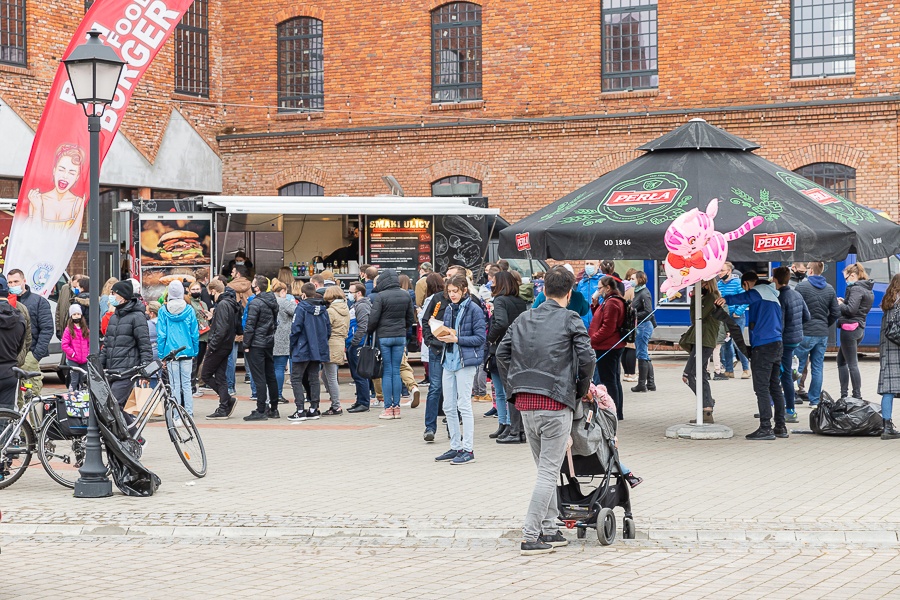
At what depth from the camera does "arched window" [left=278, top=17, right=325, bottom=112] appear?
29.1m

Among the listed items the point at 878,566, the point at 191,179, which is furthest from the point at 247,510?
the point at 191,179

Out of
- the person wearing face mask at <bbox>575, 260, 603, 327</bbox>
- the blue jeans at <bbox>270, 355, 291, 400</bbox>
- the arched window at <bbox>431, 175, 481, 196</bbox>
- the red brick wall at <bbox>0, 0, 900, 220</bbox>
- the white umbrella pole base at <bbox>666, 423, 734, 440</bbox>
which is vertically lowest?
the white umbrella pole base at <bbox>666, 423, 734, 440</bbox>

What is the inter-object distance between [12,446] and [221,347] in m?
4.71

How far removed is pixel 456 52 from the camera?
2770 cm

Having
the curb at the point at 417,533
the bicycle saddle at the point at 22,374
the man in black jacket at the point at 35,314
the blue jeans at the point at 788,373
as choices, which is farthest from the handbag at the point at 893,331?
the man in black jacket at the point at 35,314

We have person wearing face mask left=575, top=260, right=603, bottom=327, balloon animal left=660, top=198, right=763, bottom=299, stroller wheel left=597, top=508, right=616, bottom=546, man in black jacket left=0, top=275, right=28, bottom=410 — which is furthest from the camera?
person wearing face mask left=575, top=260, right=603, bottom=327

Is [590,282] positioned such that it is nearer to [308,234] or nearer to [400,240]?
[400,240]

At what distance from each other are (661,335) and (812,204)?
10799 mm

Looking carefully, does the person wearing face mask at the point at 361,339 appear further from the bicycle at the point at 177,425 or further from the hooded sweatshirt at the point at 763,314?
the hooded sweatshirt at the point at 763,314

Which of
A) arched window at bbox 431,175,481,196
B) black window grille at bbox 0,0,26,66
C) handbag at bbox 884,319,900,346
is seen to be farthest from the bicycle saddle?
arched window at bbox 431,175,481,196

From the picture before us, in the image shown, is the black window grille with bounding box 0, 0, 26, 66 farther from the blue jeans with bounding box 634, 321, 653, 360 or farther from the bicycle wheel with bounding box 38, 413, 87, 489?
the bicycle wheel with bounding box 38, 413, 87, 489

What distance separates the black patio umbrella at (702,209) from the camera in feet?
38.6

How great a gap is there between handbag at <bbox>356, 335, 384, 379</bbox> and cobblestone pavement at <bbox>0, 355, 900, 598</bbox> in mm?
1974

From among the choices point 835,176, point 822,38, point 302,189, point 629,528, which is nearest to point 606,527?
point 629,528
